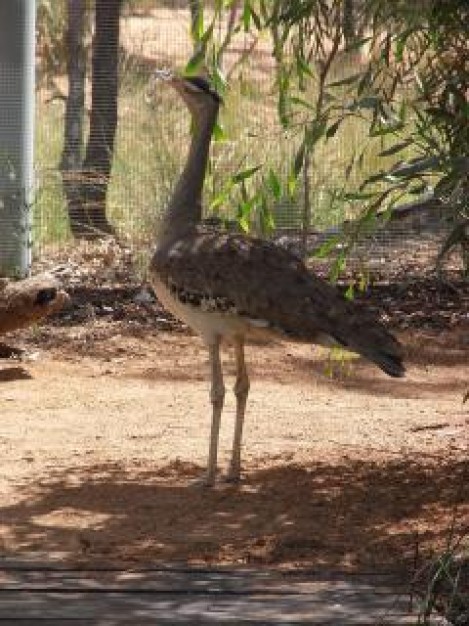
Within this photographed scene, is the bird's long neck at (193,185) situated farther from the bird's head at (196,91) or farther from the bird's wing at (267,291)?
the bird's wing at (267,291)

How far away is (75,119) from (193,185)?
5.01 m

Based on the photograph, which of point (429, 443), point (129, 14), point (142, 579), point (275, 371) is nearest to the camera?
point (142, 579)

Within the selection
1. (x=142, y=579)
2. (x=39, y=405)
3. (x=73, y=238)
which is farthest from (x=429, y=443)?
(x=73, y=238)

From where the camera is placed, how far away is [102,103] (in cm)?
1240

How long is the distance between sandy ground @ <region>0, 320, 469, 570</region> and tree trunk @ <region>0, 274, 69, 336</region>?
268 millimetres

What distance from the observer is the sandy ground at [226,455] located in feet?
20.9

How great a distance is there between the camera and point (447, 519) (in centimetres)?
671

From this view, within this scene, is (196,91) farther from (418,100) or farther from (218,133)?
(418,100)

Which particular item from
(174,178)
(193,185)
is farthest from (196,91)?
(174,178)

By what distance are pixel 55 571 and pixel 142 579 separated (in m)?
0.34

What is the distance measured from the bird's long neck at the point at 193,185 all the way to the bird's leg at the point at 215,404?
0.65m

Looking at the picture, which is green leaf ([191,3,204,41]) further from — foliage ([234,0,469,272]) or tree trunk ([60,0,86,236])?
tree trunk ([60,0,86,236])

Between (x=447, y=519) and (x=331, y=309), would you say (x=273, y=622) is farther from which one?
(x=331, y=309)

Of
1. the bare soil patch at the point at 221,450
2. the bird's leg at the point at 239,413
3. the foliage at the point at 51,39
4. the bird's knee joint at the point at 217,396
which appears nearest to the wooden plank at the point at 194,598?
the bare soil patch at the point at 221,450
